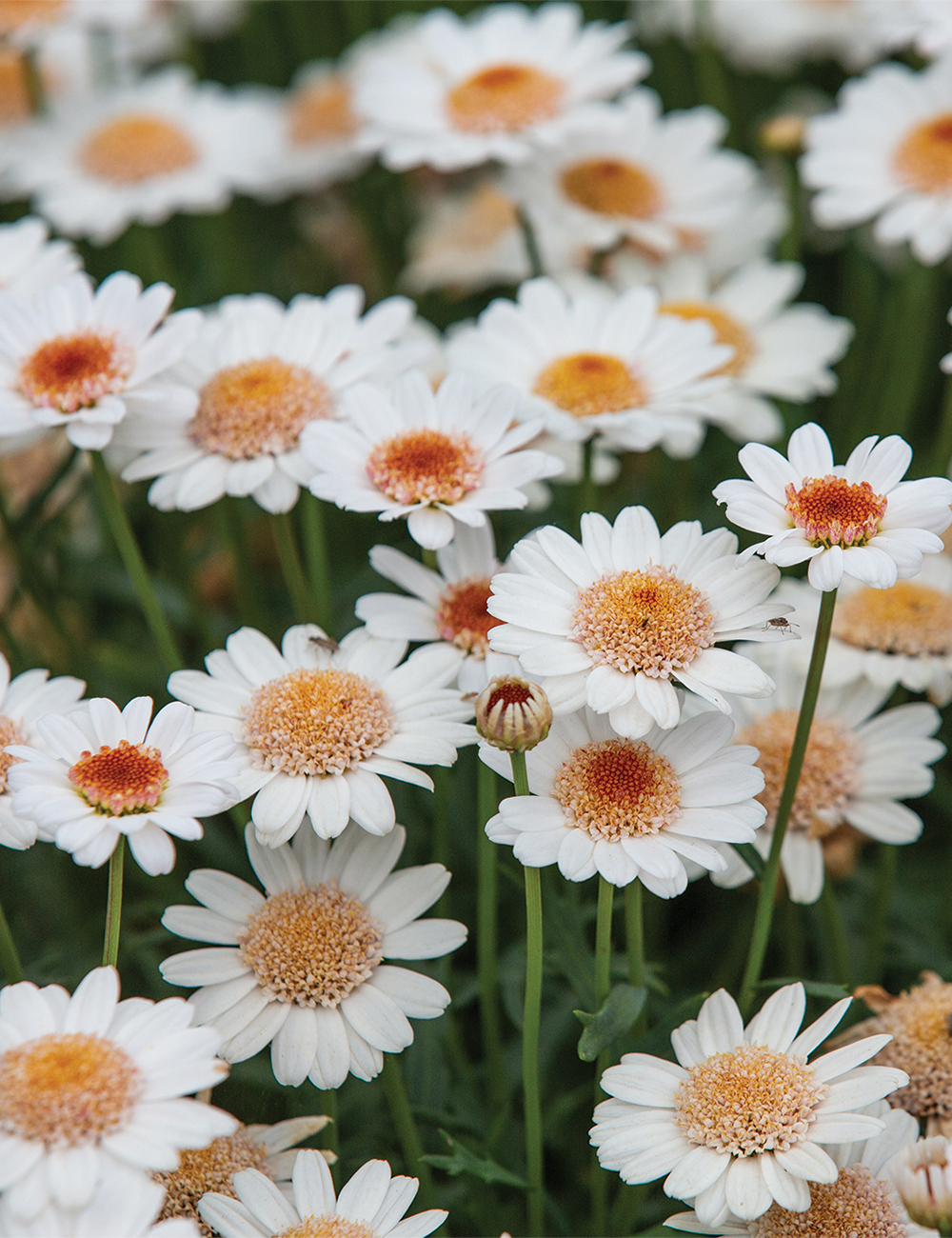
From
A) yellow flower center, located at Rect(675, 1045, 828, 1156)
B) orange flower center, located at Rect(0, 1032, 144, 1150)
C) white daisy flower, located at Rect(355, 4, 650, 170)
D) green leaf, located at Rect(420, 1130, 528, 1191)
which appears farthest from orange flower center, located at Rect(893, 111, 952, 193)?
orange flower center, located at Rect(0, 1032, 144, 1150)

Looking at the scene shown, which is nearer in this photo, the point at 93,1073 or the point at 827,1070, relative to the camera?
the point at 93,1073

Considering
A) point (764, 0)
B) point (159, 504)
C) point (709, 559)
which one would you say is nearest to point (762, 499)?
point (709, 559)

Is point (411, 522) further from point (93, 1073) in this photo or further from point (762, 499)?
point (93, 1073)

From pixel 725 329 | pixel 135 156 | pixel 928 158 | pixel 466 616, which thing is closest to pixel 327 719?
pixel 466 616

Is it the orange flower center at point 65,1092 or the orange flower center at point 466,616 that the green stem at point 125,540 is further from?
the orange flower center at point 65,1092

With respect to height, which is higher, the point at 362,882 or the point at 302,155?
the point at 302,155

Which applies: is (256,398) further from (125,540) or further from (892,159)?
(892,159)

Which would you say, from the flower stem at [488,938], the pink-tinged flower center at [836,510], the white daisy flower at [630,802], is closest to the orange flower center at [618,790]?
the white daisy flower at [630,802]
